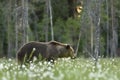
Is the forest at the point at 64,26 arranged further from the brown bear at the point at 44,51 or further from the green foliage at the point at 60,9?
the brown bear at the point at 44,51

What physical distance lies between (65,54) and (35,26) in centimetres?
4351

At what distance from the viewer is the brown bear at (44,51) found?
1578 centimetres

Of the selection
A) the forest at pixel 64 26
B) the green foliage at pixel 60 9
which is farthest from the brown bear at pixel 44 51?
the green foliage at pixel 60 9

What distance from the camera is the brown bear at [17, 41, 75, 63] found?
15781 millimetres

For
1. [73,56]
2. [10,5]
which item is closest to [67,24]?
[10,5]

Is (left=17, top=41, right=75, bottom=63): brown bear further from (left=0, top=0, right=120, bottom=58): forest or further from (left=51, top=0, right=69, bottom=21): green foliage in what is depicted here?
(left=51, top=0, right=69, bottom=21): green foliage

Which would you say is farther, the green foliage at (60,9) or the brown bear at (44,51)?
the green foliage at (60,9)

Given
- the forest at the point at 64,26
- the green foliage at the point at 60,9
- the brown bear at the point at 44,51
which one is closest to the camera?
the brown bear at the point at 44,51

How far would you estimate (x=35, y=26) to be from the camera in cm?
6194

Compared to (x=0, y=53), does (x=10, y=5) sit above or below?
above

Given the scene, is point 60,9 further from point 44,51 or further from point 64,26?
point 44,51

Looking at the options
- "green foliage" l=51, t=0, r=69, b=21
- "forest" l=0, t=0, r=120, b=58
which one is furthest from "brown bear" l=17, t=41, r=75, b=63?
"green foliage" l=51, t=0, r=69, b=21

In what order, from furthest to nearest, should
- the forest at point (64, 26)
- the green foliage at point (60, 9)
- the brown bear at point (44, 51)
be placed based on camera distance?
the green foliage at point (60, 9)
the forest at point (64, 26)
the brown bear at point (44, 51)

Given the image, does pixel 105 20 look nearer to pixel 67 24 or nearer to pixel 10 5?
pixel 67 24
